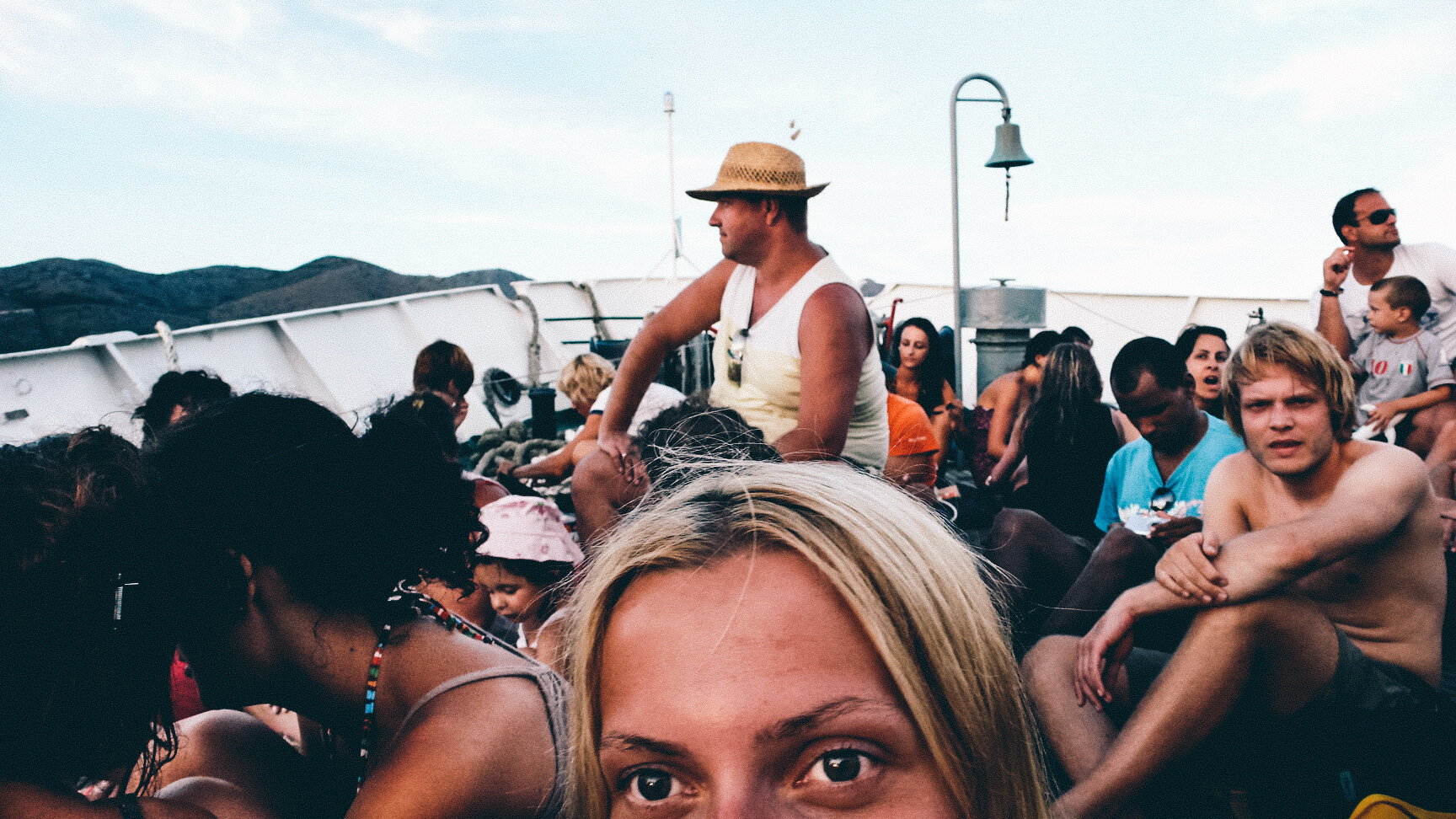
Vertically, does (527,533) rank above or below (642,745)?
below

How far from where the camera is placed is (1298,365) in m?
2.42

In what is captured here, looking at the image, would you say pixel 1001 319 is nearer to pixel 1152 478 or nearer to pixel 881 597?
pixel 1152 478

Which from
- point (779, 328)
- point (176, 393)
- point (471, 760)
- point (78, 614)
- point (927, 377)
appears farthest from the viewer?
point (927, 377)

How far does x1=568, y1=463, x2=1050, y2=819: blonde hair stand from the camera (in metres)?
0.89

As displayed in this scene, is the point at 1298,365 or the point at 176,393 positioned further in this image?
the point at 176,393

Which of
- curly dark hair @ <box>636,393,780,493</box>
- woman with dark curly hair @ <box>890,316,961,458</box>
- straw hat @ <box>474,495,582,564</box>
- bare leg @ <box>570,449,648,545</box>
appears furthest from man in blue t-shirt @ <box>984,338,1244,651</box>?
woman with dark curly hair @ <box>890,316,961,458</box>

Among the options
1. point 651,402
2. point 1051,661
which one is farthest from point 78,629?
point 651,402

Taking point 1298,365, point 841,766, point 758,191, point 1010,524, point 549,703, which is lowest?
point 1010,524

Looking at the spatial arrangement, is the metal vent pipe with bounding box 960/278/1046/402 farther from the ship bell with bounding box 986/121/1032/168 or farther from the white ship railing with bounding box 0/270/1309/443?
the white ship railing with bounding box 0/270/1309/443

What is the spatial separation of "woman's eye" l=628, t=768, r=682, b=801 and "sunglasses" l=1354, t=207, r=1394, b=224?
564 cm

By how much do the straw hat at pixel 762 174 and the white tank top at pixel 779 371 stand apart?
0.79ft

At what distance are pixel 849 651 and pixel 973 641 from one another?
163 millimetres

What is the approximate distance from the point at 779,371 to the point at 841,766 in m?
1.92

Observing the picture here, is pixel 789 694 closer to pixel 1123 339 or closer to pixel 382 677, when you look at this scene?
pixel 382 677
